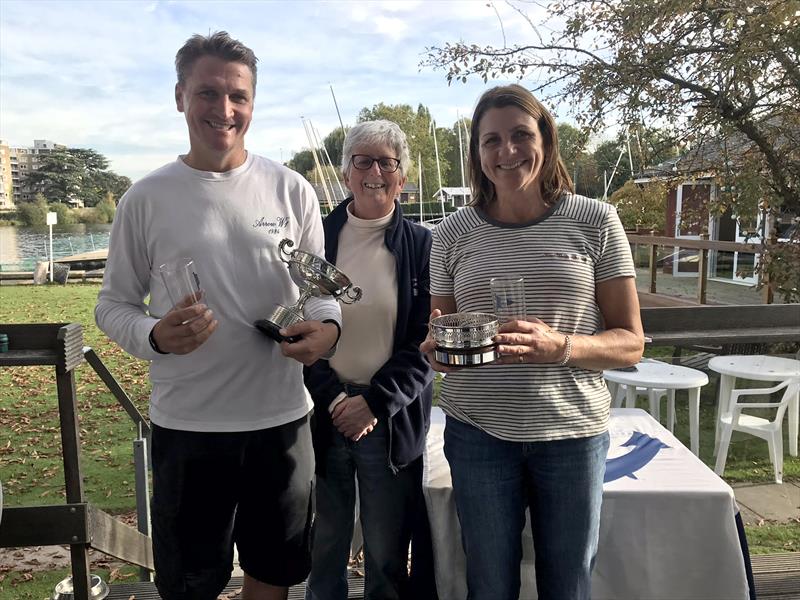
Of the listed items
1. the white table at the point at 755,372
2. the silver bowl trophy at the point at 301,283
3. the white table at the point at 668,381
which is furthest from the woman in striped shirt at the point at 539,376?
the white table at the point at 755,372

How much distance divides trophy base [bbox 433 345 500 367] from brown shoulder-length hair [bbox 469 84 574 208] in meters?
0.50

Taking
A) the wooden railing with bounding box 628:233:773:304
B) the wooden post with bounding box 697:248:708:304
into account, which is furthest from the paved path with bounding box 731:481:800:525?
the wooden post with bounding box 697:248:708:304

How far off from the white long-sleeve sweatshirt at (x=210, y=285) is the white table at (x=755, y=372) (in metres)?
4.16

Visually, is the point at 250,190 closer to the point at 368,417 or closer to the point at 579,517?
the point at 368,417

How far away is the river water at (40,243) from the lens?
26.4 metres

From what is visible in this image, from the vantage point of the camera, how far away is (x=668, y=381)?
4.38 metres

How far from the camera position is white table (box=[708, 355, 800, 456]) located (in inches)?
181

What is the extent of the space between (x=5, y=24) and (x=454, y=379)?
18.9 m

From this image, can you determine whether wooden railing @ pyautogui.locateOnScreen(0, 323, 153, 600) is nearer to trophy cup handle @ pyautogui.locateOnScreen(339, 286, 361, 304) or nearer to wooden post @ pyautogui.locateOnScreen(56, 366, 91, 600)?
wooden post @ pyautogui.locateOnScreen(56, 366, 91, 600)

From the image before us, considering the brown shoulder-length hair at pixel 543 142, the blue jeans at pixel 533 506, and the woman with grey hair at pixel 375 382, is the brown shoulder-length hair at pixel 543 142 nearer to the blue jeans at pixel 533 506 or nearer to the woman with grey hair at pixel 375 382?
the woman with grey hair at pixel 375 382

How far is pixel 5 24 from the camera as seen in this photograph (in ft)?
51.0

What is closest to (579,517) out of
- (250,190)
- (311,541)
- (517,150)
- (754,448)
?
(311,541)

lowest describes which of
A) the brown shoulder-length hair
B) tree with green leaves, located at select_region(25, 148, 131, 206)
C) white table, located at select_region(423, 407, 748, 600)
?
white table, located at select_region(423, 407, 748, 600)

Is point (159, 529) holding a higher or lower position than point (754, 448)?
higher
